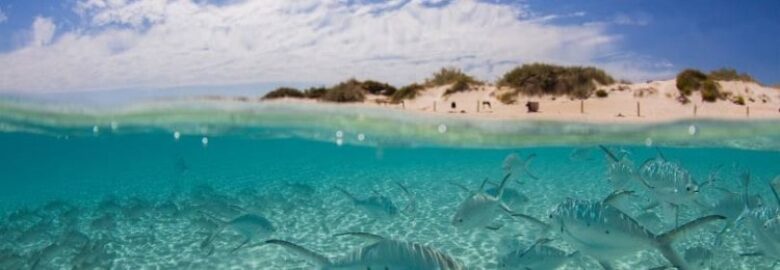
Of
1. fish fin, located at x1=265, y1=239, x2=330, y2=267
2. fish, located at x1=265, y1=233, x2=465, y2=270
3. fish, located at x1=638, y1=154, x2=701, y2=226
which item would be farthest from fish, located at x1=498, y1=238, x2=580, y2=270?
fish fin, located at x1=265, y1=239, x2=330, y2=267

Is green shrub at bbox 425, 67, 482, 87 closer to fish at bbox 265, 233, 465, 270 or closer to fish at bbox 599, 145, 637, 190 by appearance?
fish at bbox 599, 145, 637, 190

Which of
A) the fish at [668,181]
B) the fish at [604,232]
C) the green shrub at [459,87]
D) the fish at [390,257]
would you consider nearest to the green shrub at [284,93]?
the green shrub at [459,87]

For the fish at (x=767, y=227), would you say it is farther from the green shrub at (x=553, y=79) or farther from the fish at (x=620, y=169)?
the green shrub at (x=553, y=79)

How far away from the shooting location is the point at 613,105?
28312 millimetres

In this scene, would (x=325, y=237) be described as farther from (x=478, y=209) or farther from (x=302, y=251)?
(x=302, y=251)

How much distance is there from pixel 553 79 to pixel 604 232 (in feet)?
104

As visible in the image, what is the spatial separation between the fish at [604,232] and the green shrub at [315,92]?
20.0m

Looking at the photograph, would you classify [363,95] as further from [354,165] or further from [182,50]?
[354,165]

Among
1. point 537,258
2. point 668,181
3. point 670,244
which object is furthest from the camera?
point 668,181

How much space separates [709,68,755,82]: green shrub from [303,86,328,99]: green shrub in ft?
71.7

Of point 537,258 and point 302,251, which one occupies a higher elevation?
point 302,251

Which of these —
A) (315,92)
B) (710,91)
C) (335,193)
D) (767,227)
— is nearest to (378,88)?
(315,92)

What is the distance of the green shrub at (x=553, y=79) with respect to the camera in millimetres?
33000

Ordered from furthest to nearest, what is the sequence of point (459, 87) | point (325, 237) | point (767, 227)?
point (459, 87) < point (325, 237) < point (767, 227)
